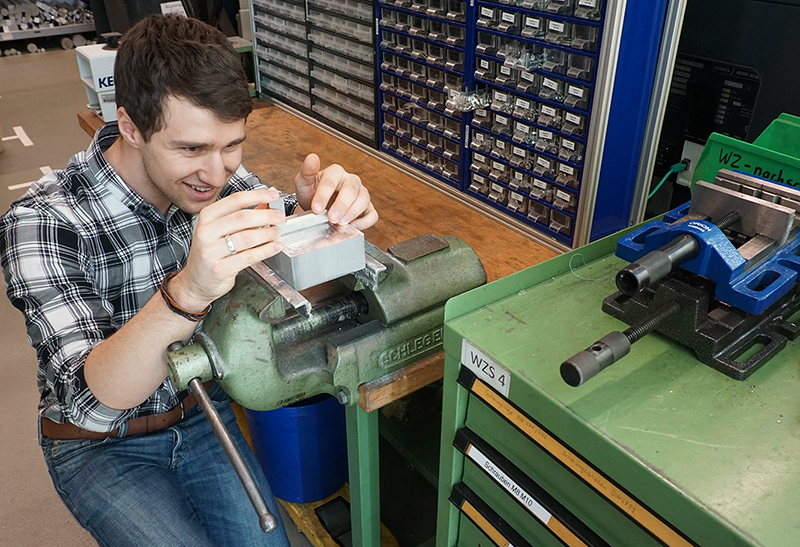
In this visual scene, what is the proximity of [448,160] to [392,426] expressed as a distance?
1059mm

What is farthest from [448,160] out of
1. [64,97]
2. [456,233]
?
[64,97]

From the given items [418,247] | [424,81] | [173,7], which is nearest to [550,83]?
[424,81]

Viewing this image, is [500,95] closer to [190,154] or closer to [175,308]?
[190,154]

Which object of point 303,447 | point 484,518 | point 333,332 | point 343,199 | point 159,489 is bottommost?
point 303,447

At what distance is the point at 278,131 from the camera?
271cm

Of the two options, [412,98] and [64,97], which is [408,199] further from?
[64,97]

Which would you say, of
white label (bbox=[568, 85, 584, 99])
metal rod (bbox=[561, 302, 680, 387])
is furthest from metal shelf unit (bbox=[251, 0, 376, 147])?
metal rod (bbox=[561, 302, 680, 387])

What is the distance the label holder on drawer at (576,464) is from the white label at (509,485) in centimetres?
10

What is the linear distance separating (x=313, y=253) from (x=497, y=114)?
1.25 m

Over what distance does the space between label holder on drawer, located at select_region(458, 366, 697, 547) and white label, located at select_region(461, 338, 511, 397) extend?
0.01 meters

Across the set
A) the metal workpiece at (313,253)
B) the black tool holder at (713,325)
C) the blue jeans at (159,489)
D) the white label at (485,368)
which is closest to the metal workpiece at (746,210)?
the black tool holder at (713,325)

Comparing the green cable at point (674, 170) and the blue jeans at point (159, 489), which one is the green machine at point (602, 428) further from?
the green cable at point (674, 170)

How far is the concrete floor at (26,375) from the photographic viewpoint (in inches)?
71.9

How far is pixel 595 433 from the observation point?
745 mm
